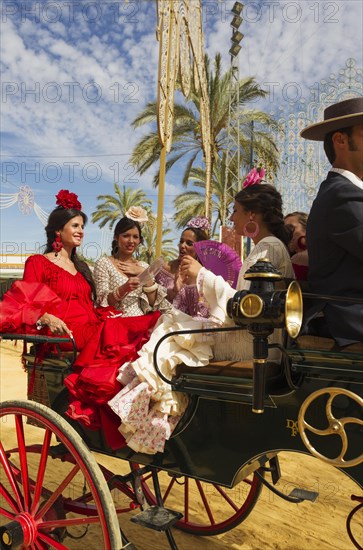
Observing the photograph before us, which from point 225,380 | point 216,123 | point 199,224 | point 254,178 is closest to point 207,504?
point 225,380

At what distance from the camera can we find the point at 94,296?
12.1ft

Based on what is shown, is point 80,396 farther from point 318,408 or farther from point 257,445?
point 318,408

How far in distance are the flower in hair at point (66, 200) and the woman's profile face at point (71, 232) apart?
9 centimetres

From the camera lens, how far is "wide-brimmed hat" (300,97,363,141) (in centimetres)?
196

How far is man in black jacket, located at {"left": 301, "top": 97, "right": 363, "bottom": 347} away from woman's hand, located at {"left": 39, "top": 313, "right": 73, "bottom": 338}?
132 centimetres

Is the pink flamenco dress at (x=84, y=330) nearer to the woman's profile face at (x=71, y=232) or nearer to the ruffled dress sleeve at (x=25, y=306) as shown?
the ruffled dress sleeve at (x=25, y=306)

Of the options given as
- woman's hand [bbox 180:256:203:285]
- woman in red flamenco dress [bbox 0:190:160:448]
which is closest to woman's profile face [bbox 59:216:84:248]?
woman in red flamenco dress [bbox 0:190:160:448]

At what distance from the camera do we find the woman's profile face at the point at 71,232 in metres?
3.46

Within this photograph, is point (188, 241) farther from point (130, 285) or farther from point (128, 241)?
point (130, 285)

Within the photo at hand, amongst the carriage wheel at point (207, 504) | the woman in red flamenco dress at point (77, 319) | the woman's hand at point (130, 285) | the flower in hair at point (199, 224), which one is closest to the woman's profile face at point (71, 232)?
the woman in red flamenco dress at point (77, 319)

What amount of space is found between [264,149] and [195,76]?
728 centimetres

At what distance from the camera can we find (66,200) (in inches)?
138

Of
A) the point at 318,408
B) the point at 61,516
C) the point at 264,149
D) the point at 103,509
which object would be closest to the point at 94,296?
the point at 61,516

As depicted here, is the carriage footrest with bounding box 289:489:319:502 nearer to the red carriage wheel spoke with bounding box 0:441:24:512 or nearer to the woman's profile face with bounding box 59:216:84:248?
the red carriage wheel spoke with bounding box 0:441:24:512
